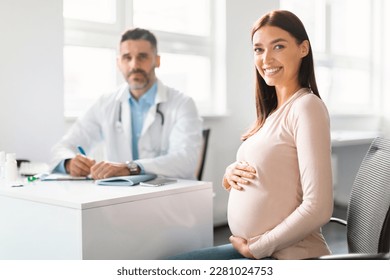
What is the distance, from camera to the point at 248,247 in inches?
45.0

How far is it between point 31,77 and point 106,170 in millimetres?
747

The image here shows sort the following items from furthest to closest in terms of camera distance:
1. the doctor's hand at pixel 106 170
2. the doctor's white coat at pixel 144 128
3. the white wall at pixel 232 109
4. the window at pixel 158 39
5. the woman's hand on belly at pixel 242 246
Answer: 1. the white wall at pixel 232 109
2. the window at pixel 158 39
3. the doctor's white coat at pixel 144 128
4. the doctor's hand at pixel 106 170
5. the woman's hand on belly at pixel 242 246

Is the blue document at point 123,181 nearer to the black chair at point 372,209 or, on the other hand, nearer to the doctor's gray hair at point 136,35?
the black chair at point 372,209

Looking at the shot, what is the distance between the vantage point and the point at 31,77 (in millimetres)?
2066

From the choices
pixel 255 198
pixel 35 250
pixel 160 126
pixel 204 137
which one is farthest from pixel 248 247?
pixel 204 137

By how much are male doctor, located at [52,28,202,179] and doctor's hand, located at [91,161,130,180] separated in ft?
1.08

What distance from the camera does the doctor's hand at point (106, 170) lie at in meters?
1.56

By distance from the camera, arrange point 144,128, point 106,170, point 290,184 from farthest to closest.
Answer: point 144,128 < point 106,170 < point 290,184

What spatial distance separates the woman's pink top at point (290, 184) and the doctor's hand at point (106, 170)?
524mm

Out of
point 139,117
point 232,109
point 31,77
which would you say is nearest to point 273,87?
point 139,117

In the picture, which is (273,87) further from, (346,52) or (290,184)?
(346,52)

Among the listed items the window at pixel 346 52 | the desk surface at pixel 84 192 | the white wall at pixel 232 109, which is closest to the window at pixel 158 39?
the white wall at pixel 232 109

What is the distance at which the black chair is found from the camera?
3.52 ft
